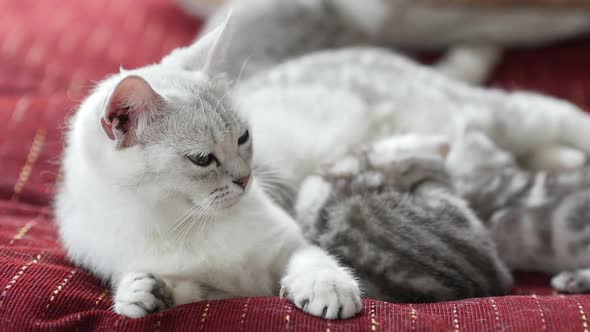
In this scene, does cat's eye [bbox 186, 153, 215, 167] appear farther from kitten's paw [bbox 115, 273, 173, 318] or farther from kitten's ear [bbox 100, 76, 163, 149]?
kitten's paw [bbox 115, 273, 173, 318]

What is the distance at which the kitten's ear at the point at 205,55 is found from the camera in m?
1.42

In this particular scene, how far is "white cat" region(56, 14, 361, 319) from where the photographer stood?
1194 mm

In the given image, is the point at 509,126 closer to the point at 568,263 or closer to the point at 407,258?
the point at 568,263

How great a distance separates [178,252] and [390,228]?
0.48m

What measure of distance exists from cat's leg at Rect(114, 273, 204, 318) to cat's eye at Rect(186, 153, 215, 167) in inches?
9.9

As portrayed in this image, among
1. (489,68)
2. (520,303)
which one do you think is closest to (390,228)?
(520,303)

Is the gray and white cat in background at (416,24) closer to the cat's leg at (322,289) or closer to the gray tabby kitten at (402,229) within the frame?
the gray tabby kitten at (402,229)

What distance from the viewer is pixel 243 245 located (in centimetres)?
137

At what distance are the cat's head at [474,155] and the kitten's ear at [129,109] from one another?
Answer: 0.93 m

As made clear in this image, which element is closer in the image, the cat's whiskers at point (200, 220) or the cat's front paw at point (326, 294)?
the cat's front paw at point (326, 294)

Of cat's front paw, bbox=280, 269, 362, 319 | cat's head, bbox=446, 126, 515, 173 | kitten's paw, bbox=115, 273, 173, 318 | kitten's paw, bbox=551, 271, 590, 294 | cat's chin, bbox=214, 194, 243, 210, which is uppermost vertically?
cat's head, bbox=446, 126, 515, 173

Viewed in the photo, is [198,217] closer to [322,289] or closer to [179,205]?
[179,205]

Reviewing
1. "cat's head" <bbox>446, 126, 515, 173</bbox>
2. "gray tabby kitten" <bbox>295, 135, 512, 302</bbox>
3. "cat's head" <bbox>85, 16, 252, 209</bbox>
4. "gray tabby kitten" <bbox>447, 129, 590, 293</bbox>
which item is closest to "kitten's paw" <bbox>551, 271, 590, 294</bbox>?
"gray tabby kitten" <bbox>447, 129, 590, 293</bbox>

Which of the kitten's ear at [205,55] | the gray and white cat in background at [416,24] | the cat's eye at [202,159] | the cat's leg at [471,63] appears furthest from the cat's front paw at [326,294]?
the cat's leg at [471,63]
